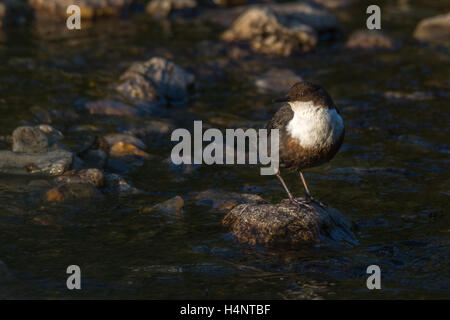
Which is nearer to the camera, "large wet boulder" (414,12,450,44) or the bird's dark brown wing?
the bird's dark brown wing

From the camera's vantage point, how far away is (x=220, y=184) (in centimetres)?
1015

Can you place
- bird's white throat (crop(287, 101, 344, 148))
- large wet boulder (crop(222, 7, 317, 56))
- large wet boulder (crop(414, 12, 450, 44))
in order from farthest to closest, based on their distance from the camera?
large wet boulder (crop(414, 12, 450, 44)), large wet boulder (crop(222, 7, 317, 56)), bird's white throat (crop(287, 101, 344, 148))

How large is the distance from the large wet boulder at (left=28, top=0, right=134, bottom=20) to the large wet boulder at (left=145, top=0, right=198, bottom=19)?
0.83 metres

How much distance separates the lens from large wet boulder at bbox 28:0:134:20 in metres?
18.4

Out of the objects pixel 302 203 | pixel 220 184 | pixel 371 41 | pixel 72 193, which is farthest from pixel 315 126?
pixel 371 41

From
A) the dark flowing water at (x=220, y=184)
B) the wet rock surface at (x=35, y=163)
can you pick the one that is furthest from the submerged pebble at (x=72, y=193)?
the wet rock surface at (x=35, y=163)

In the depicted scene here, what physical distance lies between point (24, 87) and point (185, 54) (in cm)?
398

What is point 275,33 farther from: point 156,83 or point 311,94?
point 311,94

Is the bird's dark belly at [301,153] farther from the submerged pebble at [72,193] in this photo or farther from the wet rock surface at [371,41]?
the wet rock surface at [371,41]

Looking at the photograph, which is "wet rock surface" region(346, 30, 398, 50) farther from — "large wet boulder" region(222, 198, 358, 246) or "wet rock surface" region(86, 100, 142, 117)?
"large wet boulder" region(222, 198, 358, 246)

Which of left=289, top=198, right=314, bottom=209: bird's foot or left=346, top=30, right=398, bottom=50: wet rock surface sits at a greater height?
left=346, top=30, right=398, bottom=50: wet rock surface

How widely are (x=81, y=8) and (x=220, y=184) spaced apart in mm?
9823

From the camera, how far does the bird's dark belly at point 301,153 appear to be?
786 centimetres

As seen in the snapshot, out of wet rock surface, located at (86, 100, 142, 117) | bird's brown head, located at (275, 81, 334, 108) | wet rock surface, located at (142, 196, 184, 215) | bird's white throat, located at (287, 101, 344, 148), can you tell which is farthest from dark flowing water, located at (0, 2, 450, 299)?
bird's brown head, located at (275, 81, 334, 108)
